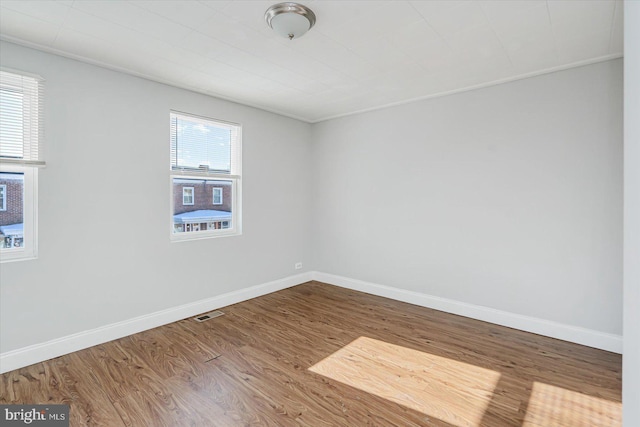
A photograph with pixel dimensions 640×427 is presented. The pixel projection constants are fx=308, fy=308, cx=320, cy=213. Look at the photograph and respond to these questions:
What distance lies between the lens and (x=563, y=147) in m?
2.97

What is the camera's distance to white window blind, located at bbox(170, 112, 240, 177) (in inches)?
139

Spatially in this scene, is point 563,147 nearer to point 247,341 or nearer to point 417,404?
point 417,404

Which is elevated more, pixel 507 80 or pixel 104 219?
pixel 507 80

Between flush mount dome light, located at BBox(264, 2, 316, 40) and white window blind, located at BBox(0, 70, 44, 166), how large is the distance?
2072mm

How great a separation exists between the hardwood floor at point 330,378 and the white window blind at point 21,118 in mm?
1731

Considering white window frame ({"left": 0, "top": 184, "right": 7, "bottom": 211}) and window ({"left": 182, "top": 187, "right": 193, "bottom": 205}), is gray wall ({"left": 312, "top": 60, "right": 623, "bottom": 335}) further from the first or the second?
white window frame ({"left": 0, "top": 184, "right": 7, "bottom": 211})

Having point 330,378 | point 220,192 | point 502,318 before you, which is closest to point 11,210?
point 220,192

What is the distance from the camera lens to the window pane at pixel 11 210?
2.47 metres

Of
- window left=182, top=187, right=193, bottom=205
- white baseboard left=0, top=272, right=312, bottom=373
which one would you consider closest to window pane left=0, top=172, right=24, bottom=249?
white baseboard left=0, top=272, right=312, bottom=373

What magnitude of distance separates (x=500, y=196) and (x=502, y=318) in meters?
1.33

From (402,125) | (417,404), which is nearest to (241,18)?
(402,125)

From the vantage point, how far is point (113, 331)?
2996mm

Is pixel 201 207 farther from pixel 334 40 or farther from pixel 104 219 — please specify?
pixel 334 40

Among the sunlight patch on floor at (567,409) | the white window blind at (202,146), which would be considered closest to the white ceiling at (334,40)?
the white window blind at (202,146)
